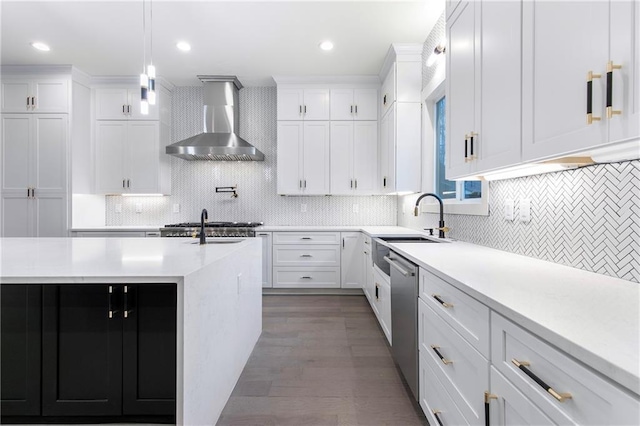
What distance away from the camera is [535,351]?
Answer: 76cm

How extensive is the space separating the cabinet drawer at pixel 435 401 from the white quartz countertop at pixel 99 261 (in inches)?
49.3

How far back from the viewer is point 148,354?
1.41 metres

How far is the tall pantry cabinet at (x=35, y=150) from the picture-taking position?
12.7 feet

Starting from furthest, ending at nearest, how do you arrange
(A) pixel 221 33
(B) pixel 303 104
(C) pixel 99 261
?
(B) pixel 303 104 < (A) pixel 221 33 < (C) pixel 99 261

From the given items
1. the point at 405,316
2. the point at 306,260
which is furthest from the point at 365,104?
the point at 405,316

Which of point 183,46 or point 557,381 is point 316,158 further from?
point 557,381

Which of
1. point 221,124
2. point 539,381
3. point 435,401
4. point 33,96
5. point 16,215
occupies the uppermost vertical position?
point 33,96

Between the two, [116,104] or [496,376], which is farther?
[116,104]

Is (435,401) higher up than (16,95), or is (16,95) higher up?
(16,95)

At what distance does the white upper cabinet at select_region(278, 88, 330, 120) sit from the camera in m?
4.22

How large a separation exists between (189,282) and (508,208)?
1.85 metres

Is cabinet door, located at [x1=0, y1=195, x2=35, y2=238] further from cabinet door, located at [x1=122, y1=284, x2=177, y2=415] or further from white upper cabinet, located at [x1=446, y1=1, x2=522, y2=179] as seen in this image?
white upper cabinet, located at [x1=446, y1=1, x2=522, y2=179]

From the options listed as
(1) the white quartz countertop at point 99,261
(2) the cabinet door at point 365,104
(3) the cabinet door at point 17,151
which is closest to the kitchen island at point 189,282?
(1) the white quartz countertop at point 99,261

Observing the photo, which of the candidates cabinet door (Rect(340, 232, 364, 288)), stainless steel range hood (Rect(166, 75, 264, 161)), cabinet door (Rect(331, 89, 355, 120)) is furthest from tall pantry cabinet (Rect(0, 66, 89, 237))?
cabinet door (Rect(340, 232, 364, 288))
